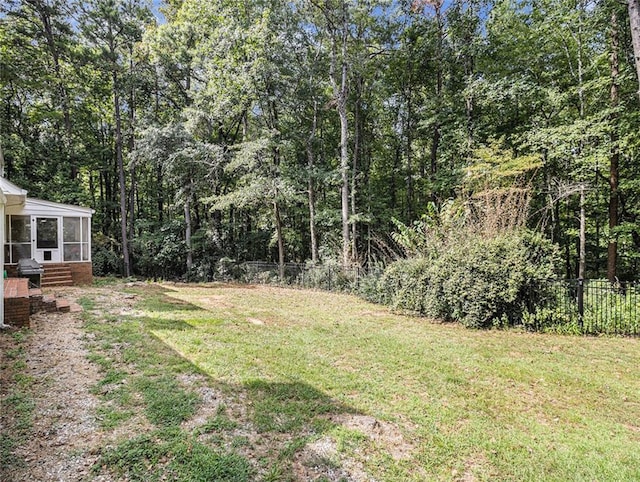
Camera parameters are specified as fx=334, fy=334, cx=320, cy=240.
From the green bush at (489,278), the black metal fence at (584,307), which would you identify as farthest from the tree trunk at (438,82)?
the black metal fence at (584,307)

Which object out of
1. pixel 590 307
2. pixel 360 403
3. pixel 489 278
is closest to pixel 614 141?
pixel 590 307

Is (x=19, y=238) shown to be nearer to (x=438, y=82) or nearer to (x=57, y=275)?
(x=57, y=275)

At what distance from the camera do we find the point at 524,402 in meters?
3.83

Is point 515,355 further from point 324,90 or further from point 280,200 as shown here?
point 324,90

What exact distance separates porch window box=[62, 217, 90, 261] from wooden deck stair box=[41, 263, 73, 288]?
434 mm

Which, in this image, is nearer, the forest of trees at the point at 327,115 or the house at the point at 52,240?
the forest of trees at the point at 327,115

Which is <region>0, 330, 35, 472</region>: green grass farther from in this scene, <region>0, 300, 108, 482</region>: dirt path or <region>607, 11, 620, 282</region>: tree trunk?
<region>607, 11, 620, 282</region>: tree trunk

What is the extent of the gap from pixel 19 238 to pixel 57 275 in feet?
5.46

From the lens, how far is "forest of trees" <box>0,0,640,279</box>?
1077cm

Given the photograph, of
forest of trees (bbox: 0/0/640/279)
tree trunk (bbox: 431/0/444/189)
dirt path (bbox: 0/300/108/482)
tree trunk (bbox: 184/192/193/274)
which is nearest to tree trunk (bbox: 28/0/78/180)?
forest of trees (bbox: 0/0/640/279)

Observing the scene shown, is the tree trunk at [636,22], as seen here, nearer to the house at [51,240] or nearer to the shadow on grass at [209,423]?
the shadow on grass at [209,423]

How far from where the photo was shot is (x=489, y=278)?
7016 millimetres

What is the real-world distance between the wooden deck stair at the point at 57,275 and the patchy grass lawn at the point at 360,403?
622 centimetres

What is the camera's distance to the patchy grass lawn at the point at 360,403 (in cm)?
271
